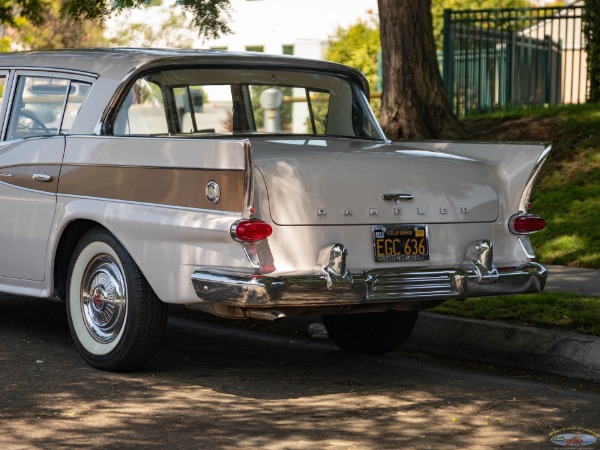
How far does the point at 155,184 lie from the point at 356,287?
1.19 metres

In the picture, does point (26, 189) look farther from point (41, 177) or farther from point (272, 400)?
point (272, 400)

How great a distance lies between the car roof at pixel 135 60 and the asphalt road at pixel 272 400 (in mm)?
1732

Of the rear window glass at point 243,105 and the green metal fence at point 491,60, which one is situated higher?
the green metal fence at point 491,60

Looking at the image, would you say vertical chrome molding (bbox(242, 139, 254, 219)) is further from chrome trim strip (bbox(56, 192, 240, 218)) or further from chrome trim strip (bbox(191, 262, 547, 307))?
chrome trim strip (bbox(191, 262, 547, 307))

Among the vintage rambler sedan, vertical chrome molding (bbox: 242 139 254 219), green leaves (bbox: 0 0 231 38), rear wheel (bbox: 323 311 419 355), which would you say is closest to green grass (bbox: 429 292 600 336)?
rear wheel (bbox: 323 311 419 355)

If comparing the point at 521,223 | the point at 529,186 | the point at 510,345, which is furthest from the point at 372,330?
the point at 529,186

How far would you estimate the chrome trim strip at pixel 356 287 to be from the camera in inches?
232

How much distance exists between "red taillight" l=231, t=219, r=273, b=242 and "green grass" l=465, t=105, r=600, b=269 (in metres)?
5.64

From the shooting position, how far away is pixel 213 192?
6.05 meters

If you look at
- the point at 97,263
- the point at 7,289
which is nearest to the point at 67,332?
the point at 7,289

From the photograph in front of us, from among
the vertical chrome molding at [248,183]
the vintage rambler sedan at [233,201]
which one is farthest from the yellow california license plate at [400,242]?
the vertical chrome molding at [248,183]

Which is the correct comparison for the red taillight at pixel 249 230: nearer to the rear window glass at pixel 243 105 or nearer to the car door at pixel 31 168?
the rear window glass at pixel 243 105

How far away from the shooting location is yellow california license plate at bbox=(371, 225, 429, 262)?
630 cm

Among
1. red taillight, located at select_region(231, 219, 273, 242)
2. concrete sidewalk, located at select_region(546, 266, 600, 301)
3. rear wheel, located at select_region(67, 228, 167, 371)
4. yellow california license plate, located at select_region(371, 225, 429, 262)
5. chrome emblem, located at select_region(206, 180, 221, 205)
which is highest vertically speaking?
chrome emblem, located at select_region(206, 180, 221, 205)
